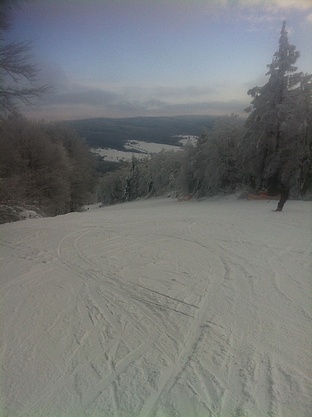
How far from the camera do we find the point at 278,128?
62.8 ft

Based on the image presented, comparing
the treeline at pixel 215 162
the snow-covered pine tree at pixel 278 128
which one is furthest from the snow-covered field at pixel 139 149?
the snow-covered pine tree at pixel 278 128

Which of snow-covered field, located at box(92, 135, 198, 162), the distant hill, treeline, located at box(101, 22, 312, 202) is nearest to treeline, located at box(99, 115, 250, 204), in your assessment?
treeline, located at box(101, 22, 312, 202)

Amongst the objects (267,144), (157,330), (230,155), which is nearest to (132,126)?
(230,155)

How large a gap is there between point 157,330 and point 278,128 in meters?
18.5

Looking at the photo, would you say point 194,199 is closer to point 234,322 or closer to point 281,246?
point 281,246

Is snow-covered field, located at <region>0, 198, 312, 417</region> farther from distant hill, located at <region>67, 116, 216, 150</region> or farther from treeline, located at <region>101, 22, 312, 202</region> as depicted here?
treeline, located at <region>101, 22, 312, 202</region>

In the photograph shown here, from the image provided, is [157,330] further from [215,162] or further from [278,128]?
[215,162]

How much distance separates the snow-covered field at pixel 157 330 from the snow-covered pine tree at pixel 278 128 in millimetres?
13289

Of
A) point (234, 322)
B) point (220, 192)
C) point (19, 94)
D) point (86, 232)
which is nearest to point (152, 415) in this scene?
point (234, 322)

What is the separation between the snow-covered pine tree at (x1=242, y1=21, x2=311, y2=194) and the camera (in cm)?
1808

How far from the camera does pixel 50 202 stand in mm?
22734

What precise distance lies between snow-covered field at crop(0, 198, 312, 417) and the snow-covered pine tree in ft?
43.6

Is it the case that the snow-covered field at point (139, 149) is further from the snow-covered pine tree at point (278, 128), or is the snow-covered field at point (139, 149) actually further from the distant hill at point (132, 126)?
the snow-covered pine tree at point (278, 128)

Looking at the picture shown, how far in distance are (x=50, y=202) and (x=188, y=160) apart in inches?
486
